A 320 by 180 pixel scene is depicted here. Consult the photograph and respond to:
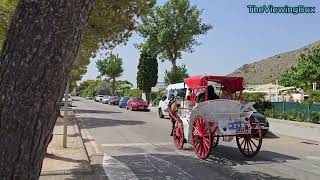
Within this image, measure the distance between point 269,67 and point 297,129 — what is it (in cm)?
7971

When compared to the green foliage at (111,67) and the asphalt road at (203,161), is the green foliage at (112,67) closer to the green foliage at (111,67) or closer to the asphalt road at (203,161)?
the green foliage at (111,67)

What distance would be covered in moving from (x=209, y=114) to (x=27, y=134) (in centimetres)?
1030

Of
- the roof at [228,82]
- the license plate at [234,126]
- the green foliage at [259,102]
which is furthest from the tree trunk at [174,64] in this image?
the license plate at [234,126]

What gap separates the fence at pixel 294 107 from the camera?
26453 mm

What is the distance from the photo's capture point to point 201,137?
13.0 m

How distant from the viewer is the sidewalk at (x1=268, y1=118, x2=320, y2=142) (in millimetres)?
20297

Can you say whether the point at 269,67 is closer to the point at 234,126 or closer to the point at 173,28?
the point at 173,28

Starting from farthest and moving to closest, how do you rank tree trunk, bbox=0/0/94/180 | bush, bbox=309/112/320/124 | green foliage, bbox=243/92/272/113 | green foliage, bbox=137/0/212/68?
green foliage, bbox=137/0/212/68
green foliage, bbox=243/92/272/113
bush, bbox=309/112/320/124
tree trunk, bbox=0/0/94/180

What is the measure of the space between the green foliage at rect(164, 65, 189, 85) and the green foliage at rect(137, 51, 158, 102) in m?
9.35

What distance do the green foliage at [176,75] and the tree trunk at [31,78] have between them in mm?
51453

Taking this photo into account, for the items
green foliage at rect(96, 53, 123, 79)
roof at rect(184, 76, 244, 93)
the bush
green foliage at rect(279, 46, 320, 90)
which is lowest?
the bush

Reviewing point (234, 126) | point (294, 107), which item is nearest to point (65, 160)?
point (234, 126)

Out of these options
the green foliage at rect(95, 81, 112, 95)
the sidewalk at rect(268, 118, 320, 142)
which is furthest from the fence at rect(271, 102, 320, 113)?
the green foliage at rect(95, 81, 112, 95)

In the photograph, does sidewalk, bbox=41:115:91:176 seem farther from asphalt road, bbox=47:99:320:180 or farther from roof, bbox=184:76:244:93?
roof, bbox=184:76:244:93
